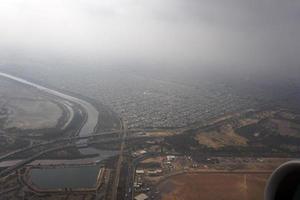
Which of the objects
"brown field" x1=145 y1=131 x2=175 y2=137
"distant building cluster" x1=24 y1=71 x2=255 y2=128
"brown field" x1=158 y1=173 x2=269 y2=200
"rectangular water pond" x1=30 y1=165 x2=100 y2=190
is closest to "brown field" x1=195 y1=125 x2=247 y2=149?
"brown field" x1=145 y1=131 x2=175 y2=137

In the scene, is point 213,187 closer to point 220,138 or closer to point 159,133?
point 220,138

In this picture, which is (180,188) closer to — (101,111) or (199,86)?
(101,111)

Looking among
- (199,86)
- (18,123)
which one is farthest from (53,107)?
(199,86)

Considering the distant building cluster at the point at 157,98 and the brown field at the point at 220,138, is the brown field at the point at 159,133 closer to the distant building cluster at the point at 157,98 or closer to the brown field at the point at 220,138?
the distant building cluster at the point at 157,98

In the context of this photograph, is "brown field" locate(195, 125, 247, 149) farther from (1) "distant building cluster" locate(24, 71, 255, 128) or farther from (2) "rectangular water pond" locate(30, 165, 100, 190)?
(2) "rectangular water pond" locate(30, 165, 100, 190)

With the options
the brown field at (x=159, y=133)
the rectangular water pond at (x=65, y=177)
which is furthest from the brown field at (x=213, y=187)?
the brown field at (x=159, y=133)

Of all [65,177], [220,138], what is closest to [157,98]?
[220,138]
